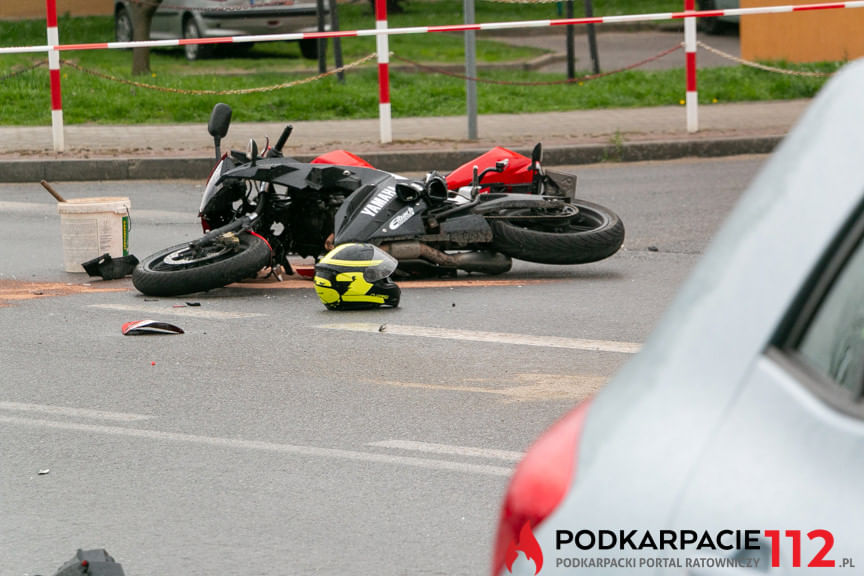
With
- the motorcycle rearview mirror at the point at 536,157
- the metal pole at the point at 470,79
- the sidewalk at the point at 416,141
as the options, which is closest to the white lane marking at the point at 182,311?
the motorcycle rearview mirror at the point at 536,157

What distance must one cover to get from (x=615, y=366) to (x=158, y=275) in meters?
2.89

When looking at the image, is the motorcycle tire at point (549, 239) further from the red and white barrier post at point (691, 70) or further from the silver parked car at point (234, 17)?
the silver parked car at point (234, 17)

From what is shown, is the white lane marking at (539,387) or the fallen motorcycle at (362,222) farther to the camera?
the fallen motorcycle at (362,222)

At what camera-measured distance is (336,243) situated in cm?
807

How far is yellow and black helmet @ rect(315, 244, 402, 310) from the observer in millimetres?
7719

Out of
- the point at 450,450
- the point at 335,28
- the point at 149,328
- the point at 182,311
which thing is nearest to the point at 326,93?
the point at 335,28

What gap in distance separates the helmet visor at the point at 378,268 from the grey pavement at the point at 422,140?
19.2 ft

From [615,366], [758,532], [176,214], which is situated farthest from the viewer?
[176,214]

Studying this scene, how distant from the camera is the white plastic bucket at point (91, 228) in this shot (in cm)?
898

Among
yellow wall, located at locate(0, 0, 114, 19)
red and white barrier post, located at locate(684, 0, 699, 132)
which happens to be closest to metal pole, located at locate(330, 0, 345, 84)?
red and white barrier post, located at locate(684, 0, 699, 132)

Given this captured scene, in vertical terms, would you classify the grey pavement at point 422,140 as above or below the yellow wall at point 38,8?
below

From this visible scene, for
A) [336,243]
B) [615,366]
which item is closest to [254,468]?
[615,366]

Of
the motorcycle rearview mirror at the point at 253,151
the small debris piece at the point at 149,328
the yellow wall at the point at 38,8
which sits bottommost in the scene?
the small debris piece at the point at 149,328

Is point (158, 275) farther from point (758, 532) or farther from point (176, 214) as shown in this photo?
point (758, 532)
